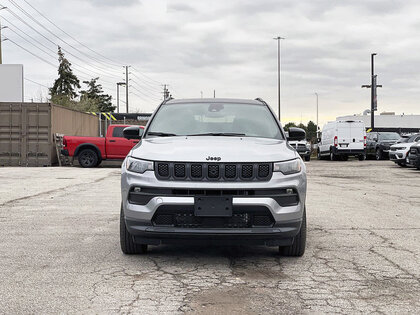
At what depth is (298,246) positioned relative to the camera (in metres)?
5.54

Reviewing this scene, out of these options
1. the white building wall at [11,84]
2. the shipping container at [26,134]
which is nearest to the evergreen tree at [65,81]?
the white building wall at [11,84]

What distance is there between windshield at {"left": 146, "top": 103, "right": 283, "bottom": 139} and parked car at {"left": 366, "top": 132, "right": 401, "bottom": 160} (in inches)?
1037

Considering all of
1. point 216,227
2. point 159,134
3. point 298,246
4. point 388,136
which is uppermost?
point 388,136

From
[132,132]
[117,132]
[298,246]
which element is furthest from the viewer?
[117,132]

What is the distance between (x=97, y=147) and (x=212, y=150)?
60.4 feet

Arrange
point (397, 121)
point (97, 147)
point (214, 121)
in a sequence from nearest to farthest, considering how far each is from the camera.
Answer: point (214, 121), point (97, 147), point (397, 121)

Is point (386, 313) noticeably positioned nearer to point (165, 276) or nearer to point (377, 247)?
point (165, 276)

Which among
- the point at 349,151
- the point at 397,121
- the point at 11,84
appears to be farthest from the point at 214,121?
the point at 397,121

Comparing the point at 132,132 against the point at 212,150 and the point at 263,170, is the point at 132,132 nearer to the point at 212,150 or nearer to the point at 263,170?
the point at 212,150

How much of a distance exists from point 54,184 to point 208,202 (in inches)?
419

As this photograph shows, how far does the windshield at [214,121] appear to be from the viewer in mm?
6207

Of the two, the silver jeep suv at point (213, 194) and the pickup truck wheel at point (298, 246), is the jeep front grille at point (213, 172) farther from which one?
the pickup truck wheel at point (298, 246)

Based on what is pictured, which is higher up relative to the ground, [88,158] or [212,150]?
[212,150]

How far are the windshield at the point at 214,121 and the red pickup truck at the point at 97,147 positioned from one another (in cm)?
1633
